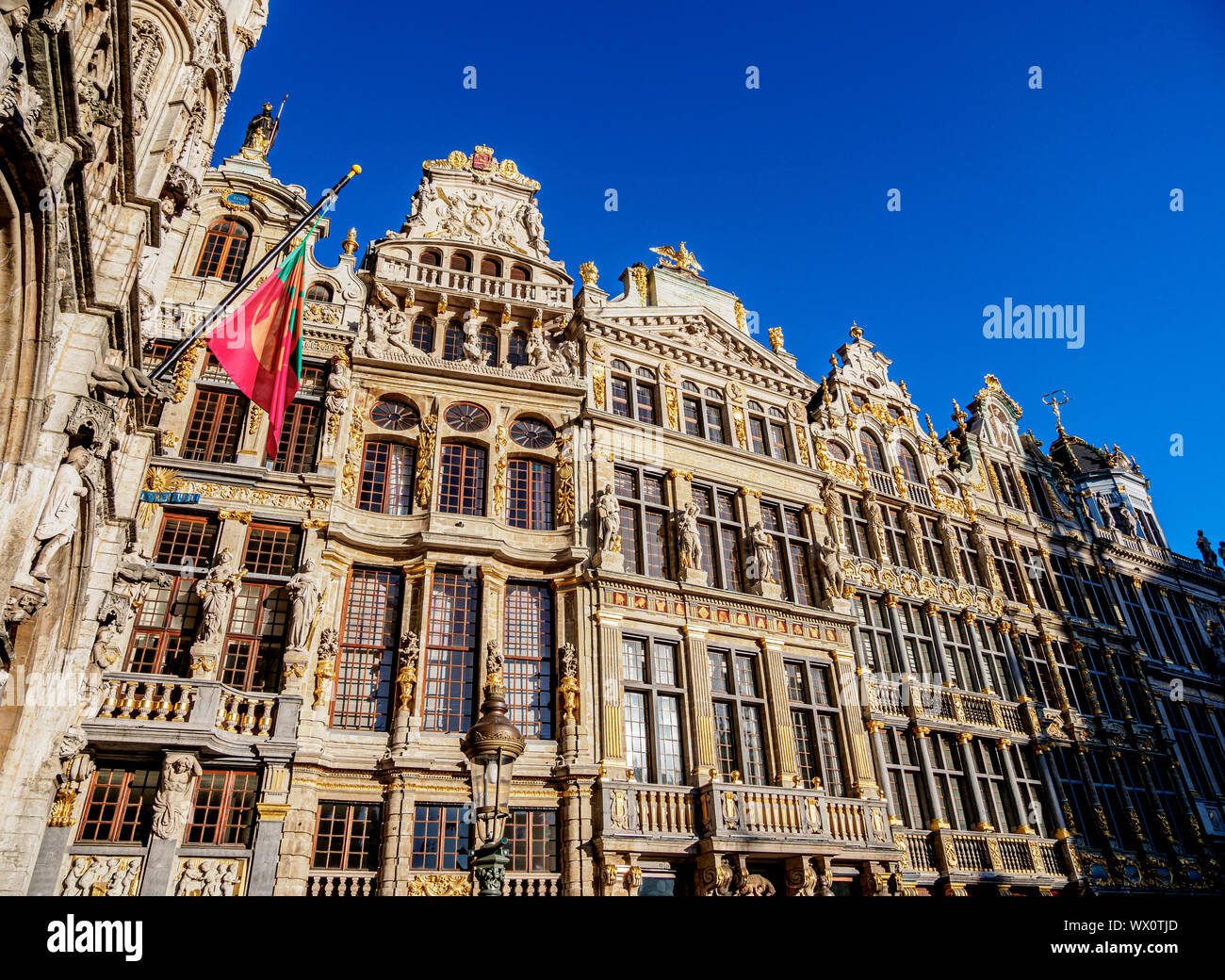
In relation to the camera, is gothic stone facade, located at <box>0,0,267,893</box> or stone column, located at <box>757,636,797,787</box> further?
stone column, located at <box>757,636,797,787</box>

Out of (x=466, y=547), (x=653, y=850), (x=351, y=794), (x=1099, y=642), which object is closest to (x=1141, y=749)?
(x=1099, y=642)

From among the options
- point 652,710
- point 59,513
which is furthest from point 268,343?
point 652,710

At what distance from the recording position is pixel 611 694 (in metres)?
19.3

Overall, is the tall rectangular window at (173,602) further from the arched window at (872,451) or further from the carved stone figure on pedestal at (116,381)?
the arched window at (872,451)

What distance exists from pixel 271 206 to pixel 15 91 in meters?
15.0

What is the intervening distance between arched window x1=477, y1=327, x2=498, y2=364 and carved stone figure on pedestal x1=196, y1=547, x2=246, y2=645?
922 cm

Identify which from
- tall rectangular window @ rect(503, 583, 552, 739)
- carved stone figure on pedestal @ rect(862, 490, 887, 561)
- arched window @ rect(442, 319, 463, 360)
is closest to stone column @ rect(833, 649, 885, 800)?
carved stone figure on pedestal @ rect(862, 490, 887, 561)

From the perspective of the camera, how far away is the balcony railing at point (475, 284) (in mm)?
23312

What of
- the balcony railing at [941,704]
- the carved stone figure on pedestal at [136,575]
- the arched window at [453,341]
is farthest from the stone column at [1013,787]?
the carved stone figure on pedestal at [136,575]

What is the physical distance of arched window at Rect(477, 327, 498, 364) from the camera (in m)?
23.6

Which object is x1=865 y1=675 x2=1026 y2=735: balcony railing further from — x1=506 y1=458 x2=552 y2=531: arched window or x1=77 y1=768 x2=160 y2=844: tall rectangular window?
x1=77 y1=768 x2=160 y2=844: tall rectangular window

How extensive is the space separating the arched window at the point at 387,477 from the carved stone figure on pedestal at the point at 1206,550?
36.3m

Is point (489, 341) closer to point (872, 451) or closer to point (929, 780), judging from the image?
point (872, 451)

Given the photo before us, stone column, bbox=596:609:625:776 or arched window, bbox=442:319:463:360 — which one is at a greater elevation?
arched window, bbox=442:319:463:360
